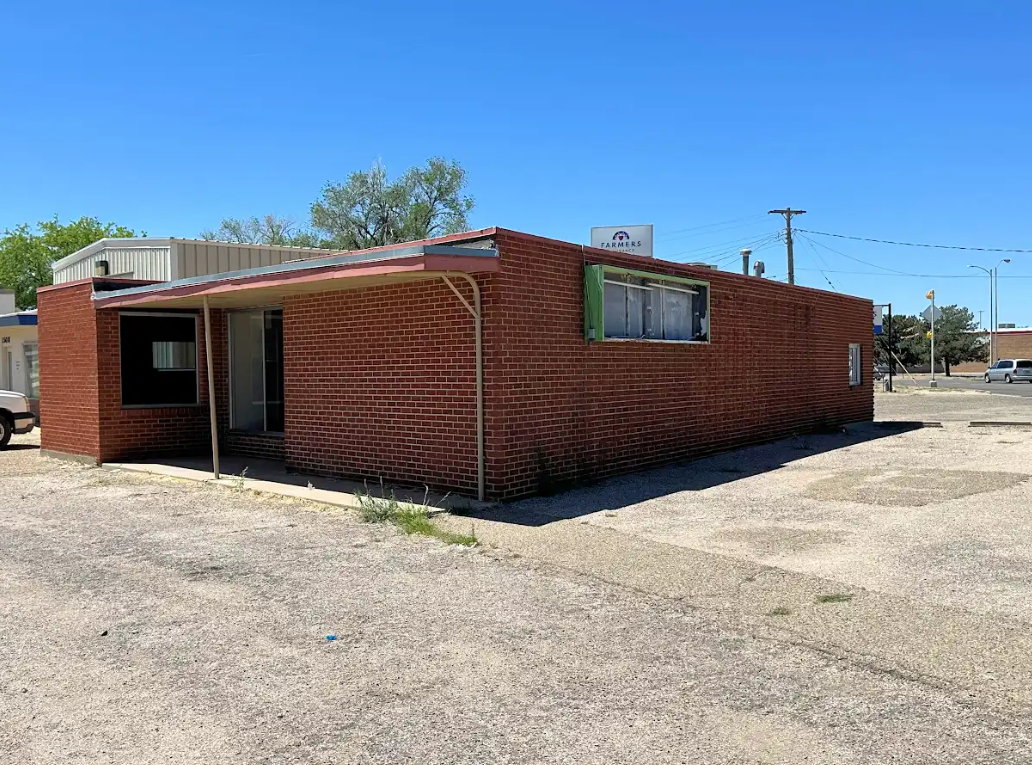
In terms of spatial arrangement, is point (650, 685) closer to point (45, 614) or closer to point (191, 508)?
point (45, 614)

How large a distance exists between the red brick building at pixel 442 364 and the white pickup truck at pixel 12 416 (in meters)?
3.01

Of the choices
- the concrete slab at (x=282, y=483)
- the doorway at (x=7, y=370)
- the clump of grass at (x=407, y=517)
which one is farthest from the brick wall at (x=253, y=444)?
the doorway at (x=7, y=370)

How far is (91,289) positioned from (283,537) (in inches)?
302

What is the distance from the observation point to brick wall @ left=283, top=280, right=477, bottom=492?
10.2m

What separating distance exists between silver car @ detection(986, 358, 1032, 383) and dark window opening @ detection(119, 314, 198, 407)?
5714 centimetres

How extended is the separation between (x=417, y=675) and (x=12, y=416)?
1663cm

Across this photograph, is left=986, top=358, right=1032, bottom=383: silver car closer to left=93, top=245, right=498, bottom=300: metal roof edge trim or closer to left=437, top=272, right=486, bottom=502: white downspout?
left=437, top=272, right=486, bottom=502: white downspout

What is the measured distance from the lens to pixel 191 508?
10.1 meters

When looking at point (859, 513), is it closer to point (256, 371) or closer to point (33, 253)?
point (256, 371)

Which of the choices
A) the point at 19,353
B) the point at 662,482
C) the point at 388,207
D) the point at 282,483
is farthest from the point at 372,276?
the point at 388,207

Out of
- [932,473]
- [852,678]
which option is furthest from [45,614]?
[932,473]

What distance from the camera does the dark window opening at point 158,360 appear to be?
14234mm

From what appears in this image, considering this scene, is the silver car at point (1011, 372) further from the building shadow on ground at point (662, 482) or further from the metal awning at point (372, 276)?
the metal awning at point (372, 276)

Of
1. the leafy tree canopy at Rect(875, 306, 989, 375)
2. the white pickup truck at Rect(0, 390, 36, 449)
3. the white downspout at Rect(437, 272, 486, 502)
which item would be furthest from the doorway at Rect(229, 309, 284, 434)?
the leafy tree canopy at Rect(875, 306, 989, 375)
